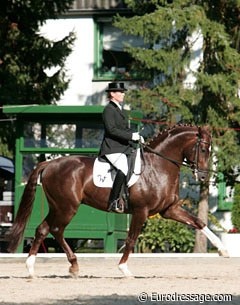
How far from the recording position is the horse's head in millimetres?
16672

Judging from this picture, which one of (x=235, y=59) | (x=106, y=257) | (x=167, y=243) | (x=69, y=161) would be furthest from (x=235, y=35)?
(x=69, y=161)

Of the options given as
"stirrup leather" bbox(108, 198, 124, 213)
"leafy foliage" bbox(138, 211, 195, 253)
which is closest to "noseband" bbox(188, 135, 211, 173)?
"stirrup leather" bbox(108, 198, 124, 213)

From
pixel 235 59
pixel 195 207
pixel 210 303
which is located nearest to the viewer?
pixel 210 303

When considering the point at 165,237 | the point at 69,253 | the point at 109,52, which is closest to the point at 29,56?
the point at 109,52

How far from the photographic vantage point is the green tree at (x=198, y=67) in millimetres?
24359

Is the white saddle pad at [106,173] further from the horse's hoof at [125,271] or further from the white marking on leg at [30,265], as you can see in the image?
the white marking on leg at [30,265]

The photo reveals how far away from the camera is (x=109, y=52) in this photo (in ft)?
107

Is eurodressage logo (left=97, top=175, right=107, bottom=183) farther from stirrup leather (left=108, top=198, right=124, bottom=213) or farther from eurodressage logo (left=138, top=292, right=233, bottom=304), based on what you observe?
eurodressage logo (left=138, top=292, right=233, bottom=304)

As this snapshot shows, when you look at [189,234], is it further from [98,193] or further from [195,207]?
[98,193]

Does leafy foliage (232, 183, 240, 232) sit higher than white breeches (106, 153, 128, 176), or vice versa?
white breeches (106, 153, 128, 176)

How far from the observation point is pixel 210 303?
11805 millimetres

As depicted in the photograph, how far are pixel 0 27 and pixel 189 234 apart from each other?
8171 mm

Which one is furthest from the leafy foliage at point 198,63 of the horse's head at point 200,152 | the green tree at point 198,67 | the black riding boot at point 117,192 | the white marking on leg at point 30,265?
the white marking on leg at point 30,265

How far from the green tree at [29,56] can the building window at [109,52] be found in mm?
2856
